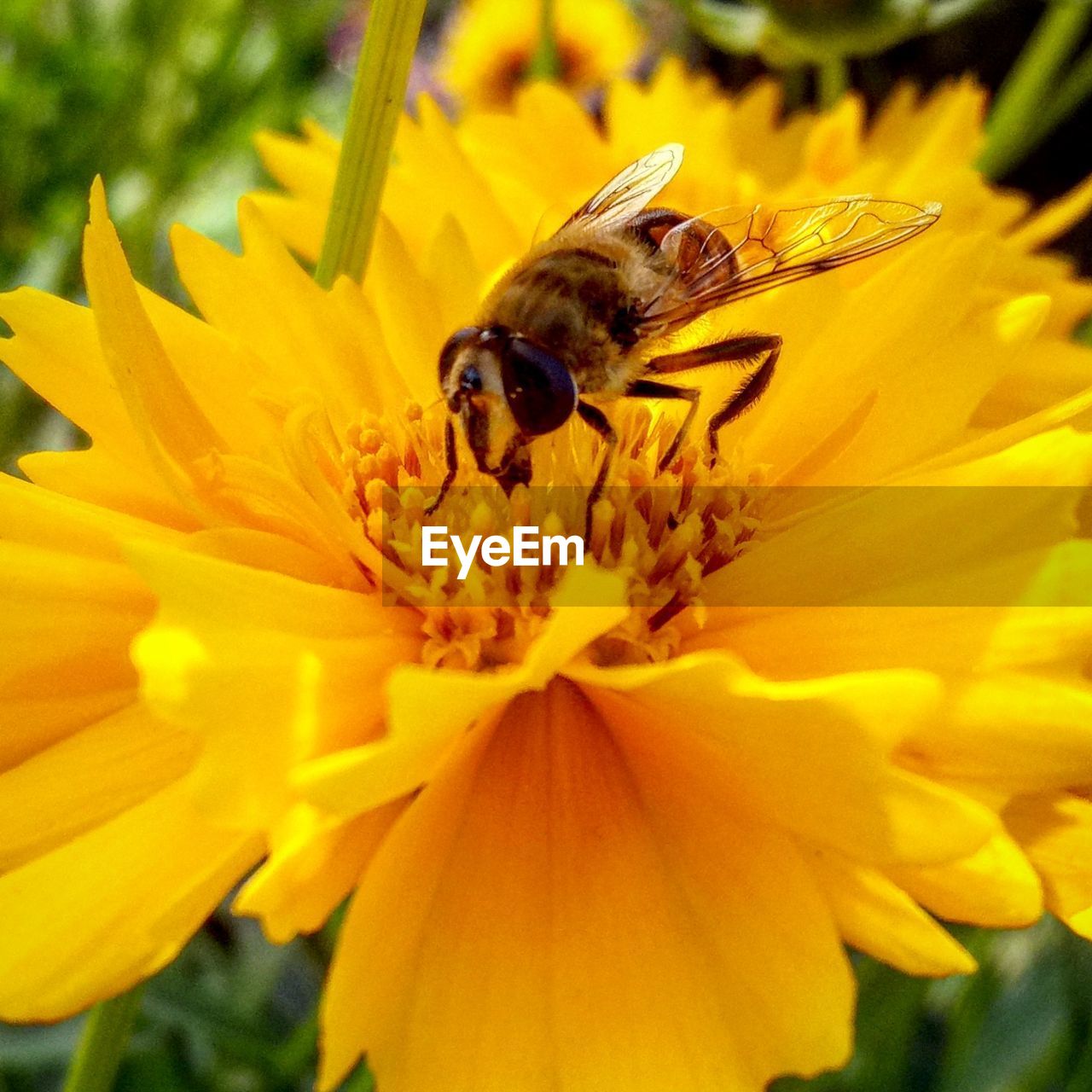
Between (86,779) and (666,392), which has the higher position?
(666,392)

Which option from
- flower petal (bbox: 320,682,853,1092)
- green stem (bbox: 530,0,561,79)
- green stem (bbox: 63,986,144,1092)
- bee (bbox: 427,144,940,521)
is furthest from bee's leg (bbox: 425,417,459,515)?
green stem (bbox: 530,0,561,79)

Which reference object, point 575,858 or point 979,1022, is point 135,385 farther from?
point 979,1022

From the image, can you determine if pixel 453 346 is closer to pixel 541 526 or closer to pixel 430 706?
pixel 541 526

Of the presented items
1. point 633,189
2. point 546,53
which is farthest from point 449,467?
point 546,53

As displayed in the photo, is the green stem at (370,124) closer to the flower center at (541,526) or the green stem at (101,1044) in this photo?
the flower center at (541,526)

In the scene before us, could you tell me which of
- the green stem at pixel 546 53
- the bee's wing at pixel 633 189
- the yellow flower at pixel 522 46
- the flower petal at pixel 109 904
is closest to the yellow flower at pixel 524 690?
the flower petal at pixel 109 904

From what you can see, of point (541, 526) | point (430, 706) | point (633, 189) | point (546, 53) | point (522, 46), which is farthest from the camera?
point (522, 46)

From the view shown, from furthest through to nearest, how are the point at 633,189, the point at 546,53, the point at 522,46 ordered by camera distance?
the point at 522,46 → the point at 546,53 → the point at 633,189
